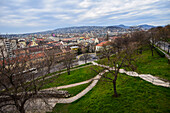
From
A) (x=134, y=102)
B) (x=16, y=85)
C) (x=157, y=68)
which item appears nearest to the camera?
(x=16, y=85)

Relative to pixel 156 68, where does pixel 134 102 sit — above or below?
below

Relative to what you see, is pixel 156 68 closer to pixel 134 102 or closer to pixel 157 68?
pixel 157 68

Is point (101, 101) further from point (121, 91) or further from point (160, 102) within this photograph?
point (160, 102)

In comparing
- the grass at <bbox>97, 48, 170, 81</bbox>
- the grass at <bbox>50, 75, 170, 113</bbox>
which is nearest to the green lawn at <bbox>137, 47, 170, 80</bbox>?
the grass at <bbox>97, 48, 170, 81</bbox>

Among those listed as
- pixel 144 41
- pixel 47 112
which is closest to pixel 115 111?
pixel 47 112

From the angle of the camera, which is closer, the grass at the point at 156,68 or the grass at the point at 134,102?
the grass at the point at 134,102

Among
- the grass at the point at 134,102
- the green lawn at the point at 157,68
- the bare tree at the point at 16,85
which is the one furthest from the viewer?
the green lawn at the point at 157,68

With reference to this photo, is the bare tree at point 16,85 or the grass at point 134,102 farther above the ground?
the bare tree at point 16,85

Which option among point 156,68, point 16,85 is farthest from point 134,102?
point 16,85

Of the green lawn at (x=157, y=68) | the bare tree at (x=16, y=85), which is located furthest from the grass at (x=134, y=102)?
the green lawn at (x=157, y=68)

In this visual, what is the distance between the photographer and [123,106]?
32.3ft

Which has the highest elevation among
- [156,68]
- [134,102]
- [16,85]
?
[16,85]

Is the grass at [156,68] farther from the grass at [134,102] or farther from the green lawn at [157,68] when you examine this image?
the grass at [134,102]

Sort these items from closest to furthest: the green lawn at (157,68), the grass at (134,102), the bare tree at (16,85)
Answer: the bare tree at (16,85)
the grass at (134,102)
the green lawn at (157,68)
